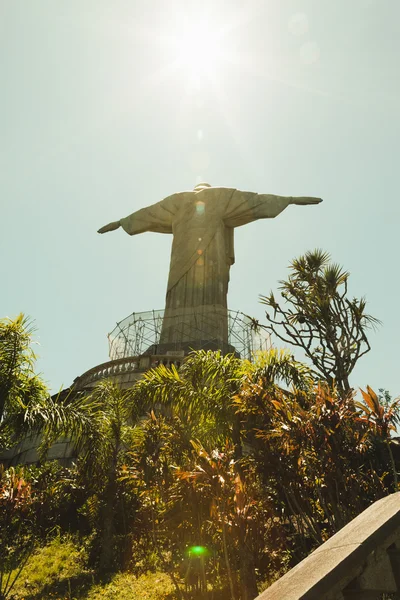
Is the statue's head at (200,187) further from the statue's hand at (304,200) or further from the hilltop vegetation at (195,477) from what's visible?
the hilltop vegetation at (195,477)

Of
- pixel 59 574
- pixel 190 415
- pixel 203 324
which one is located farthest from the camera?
pixel 203 324

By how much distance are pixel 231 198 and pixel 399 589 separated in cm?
1842

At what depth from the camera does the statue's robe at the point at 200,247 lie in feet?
55.0

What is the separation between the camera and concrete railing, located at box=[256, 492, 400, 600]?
6.93 ft

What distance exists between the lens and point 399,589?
2408 millimetres

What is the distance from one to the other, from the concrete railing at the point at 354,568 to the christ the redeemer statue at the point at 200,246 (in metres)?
13.2

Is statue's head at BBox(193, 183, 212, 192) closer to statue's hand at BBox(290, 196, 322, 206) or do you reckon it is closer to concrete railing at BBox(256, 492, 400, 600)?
statue's hand at BBox(290, 196, 322, 206)

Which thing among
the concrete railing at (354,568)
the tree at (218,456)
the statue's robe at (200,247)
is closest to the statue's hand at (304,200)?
the statue's robe at (200,247)

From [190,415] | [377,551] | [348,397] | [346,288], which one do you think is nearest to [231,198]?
[346,288]

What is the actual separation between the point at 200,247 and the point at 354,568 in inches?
662

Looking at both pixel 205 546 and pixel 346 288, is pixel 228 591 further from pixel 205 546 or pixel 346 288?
pixel 346 288

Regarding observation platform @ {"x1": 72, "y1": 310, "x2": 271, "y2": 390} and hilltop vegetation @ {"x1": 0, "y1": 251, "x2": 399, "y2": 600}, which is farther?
observation platform @ {"x1": 72, "y1": 310, "x2": 271, "y2": 390}

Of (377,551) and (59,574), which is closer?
(377,551)

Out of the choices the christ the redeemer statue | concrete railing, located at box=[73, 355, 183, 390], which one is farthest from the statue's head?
concrete railing, located at box=[73, 355, 183, 390]
